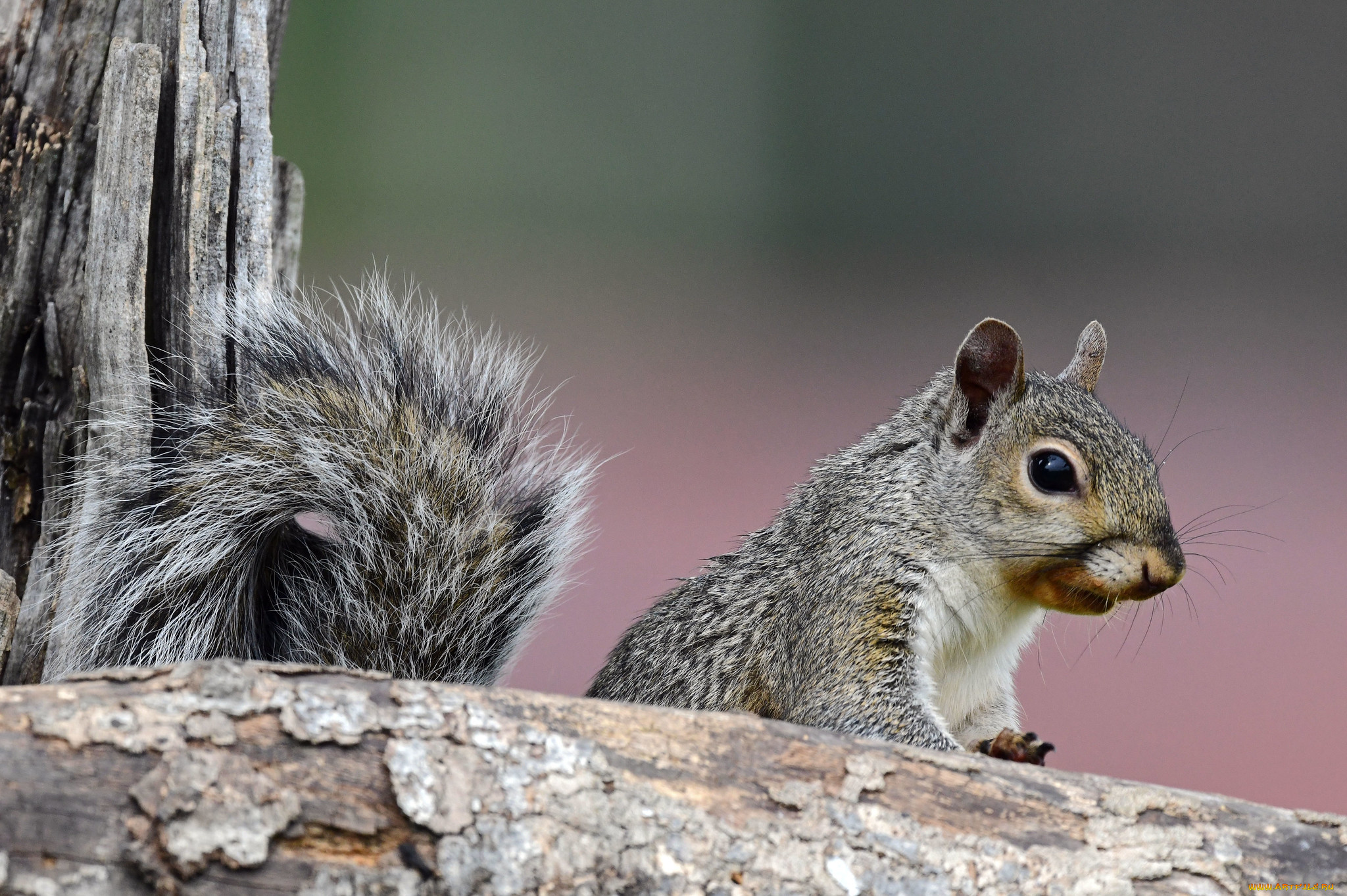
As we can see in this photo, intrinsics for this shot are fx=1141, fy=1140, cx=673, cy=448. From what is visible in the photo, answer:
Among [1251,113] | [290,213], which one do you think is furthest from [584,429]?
[1251,113]

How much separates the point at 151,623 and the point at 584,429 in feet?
3.56

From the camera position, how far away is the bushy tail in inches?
42.4

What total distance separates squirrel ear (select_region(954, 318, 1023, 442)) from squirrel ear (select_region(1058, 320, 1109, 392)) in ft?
0.62

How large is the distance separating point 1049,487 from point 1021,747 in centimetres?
24

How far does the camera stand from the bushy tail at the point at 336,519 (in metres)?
1.08

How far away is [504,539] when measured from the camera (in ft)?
3.84

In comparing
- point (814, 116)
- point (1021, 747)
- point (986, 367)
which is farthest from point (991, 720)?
point (814, 116)

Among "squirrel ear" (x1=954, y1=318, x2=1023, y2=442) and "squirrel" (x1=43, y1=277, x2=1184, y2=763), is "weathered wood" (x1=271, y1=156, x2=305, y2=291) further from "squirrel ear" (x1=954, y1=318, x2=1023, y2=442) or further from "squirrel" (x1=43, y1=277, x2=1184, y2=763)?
"squirrel ear" (x1=954, y1=318, x2=1023, y2=442)

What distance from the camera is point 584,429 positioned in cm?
210

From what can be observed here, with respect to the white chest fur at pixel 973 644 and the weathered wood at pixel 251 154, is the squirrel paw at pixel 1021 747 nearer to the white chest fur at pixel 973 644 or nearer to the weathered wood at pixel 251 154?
the white chest fur at pixel 973 644

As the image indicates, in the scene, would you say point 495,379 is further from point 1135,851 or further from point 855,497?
point 1135,851

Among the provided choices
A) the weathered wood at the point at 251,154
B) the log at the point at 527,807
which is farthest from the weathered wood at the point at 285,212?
the log at the point at 527,807

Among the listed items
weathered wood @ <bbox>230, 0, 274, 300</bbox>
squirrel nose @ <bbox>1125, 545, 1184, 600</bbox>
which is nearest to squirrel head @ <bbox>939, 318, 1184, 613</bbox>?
squirrel nose @ <bbox>1125, 545, 1184, 600</bbox>

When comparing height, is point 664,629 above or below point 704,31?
below
